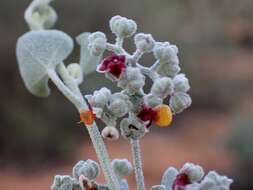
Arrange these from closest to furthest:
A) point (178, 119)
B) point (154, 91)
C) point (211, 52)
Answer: point (154, 91) < point (178, 119) < point (211, 52)

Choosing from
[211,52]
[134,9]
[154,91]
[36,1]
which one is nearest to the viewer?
[154,91]

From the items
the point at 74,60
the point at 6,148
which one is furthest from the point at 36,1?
the point at 6,148

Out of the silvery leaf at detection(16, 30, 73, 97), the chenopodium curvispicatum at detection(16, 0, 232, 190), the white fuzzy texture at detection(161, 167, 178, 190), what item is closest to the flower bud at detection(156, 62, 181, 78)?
the chenopodium curvispicatum at detection(16, 0, 232, 190)

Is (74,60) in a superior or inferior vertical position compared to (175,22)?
inferior

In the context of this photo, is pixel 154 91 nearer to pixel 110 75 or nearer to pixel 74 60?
pixel 110 75

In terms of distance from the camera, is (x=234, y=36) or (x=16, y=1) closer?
(x=16, y=1)

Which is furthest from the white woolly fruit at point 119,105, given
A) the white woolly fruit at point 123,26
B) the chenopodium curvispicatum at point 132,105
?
the white woolly fruit at point 123,26

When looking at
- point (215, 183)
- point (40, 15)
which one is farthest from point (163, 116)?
point (40, 15)

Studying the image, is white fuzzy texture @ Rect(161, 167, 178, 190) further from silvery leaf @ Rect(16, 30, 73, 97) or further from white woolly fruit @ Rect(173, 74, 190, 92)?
silvery leaf @ Rect(16, 30, 73, 97)
